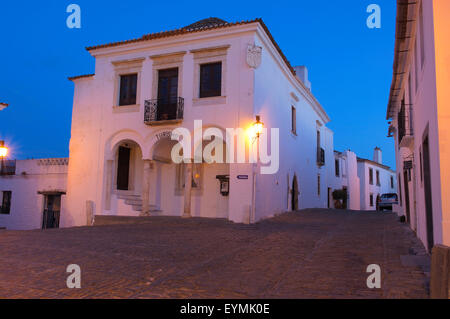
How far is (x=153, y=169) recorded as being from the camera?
16.6 meters

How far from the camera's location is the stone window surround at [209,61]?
47.6 feet

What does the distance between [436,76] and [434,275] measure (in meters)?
3.41

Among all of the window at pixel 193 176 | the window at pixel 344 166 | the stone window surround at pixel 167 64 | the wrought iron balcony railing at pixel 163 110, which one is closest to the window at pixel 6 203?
the window at pixel 193 176

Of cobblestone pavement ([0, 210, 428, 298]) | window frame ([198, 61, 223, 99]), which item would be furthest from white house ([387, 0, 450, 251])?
window frame ([198, 61, 223, 99])

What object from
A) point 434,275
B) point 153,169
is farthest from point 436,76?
point 153,169

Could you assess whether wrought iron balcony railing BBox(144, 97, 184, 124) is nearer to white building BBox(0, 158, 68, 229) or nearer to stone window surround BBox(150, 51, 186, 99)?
stone window surround BBox(150, 51, 186, 99)

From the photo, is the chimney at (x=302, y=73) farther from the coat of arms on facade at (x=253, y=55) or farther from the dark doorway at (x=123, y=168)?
the dark doorway at (x=123, y=168)

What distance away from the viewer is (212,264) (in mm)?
6680

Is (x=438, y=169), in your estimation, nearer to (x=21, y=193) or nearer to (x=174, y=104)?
(x=174, y=104)

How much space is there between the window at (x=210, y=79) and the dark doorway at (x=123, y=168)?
495 cm

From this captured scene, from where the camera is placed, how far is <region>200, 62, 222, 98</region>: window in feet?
48.6

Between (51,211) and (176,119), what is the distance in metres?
9.41

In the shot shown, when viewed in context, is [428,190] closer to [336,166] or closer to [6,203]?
[6,203]

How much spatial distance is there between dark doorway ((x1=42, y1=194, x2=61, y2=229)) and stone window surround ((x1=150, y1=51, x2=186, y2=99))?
8.34 metres
